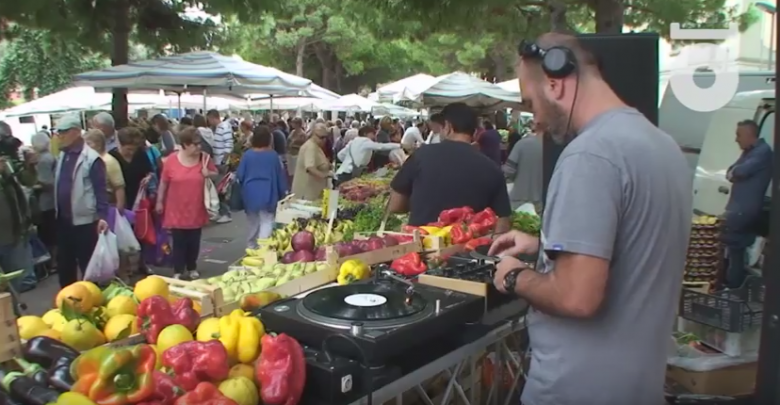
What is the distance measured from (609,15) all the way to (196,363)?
25.1ft

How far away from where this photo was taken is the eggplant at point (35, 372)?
2078 millimetres

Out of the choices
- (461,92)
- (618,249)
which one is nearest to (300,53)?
(461,92)

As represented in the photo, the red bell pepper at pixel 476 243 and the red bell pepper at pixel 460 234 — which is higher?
the red bell pepper at pixel 460 234

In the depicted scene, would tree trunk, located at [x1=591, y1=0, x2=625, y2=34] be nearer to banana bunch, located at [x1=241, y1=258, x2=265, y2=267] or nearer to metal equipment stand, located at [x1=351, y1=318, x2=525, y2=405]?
banana bunch, located at [x1=241, y1=258, x2=265, y2=267]

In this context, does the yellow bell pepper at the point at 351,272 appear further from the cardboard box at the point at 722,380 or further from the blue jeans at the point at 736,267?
the blue jeans at the point at 736,267

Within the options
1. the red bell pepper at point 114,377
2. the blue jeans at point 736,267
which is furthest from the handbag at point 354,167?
the red bell pepper at point 114,377

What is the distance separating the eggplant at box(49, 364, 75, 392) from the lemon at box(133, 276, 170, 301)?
2.20 feet

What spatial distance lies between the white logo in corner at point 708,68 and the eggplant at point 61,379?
8.17m

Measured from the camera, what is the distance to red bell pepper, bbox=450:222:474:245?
4.10 meters

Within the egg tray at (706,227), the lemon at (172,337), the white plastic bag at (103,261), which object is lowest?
the white plastic bag at (103,261)

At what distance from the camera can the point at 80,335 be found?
7.85ft

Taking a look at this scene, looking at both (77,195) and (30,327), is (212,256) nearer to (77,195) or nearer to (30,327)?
(77,195)

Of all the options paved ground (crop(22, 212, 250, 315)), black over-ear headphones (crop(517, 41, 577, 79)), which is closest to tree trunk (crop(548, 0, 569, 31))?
paved ground (crop(22, 212, 250, 315))

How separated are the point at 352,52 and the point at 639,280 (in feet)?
110
